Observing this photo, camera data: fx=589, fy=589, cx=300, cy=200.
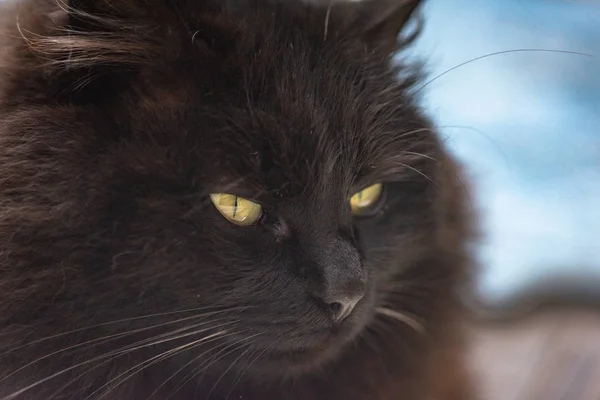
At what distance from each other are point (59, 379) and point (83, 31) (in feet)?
1.62

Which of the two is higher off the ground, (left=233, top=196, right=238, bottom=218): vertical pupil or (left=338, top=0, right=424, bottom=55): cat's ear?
(left=338, top=0, right=424, bottom=55): cat's ear

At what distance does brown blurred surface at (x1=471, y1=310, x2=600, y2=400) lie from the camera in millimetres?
1384

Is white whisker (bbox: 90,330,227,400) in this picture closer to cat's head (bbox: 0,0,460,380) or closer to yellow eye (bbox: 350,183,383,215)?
cat's head (bbox: 0,0,460,380)

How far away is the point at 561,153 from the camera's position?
4.85 feet

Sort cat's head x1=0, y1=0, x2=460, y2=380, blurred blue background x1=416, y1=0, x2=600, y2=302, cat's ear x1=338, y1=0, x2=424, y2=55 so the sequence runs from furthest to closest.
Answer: blurred blue background x1=416, y1=0, x2=600, y2=302, cat's ear x1=338, y1=0, x2=424, y2=55, cat's head x1=0, y1=0, x2=460, y2=380

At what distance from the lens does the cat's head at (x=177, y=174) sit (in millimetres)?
789

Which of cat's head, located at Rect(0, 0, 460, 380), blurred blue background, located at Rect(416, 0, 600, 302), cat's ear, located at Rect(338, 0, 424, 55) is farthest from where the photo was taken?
blurred blue background, located at Rect(416, 0, 600, 302)

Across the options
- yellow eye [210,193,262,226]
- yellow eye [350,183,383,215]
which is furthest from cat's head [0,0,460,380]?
yellow eye [350,183,383,215]

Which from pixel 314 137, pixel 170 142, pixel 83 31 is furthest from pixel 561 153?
pixel 83 31

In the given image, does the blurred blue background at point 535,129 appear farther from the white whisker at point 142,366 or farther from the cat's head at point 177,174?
the white whisker at point 142,366

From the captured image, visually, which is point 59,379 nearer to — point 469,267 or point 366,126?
point 366,126

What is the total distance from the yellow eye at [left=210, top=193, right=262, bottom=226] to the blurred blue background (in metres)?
0.67

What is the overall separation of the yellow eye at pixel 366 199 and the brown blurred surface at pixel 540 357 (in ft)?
1.61

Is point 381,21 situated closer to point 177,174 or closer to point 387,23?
point 387,23
